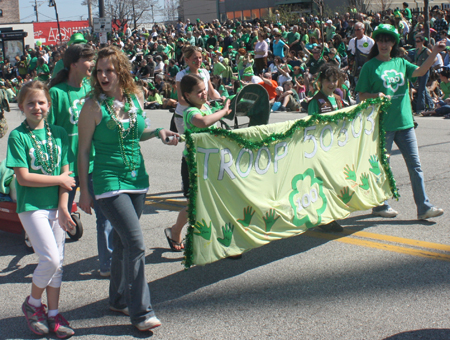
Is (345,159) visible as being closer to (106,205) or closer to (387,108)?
(387,108)

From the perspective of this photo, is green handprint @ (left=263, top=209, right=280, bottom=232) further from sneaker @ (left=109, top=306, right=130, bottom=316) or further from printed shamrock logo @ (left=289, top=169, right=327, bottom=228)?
sneaker @ (left=109, top=306, right=130, bottom=316)

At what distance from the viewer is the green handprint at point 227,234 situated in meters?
4.42

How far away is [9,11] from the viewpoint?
A: 79188mm

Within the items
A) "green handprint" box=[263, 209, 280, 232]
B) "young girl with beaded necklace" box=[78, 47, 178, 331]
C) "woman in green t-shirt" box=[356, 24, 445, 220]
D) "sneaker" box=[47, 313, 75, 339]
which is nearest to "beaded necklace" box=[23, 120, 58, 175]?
"young girl with beaded necklace" box=[78, 47, 178, 331]

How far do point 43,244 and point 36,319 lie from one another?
1.82 feet

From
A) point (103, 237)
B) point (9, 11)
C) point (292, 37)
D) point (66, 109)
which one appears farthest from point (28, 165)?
point (9, 11)

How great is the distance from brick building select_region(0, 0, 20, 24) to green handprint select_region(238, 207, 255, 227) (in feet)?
273

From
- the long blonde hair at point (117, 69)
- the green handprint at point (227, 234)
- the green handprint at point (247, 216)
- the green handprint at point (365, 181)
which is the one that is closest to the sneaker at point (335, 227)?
the green handprint at point (365, 181)

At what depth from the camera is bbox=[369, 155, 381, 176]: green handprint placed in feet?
19.0

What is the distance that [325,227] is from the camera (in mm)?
5680

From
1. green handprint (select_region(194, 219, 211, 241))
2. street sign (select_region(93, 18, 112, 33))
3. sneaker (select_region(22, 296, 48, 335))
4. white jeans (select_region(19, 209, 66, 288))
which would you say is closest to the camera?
white jeans (select_region(19, 209, 66, 288))

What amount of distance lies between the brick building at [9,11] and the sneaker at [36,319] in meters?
83.6

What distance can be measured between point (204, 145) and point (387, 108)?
250 centimetres

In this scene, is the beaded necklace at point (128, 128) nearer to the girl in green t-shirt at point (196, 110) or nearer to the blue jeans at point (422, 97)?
the girl in green t-shirt at point (196, 110)
